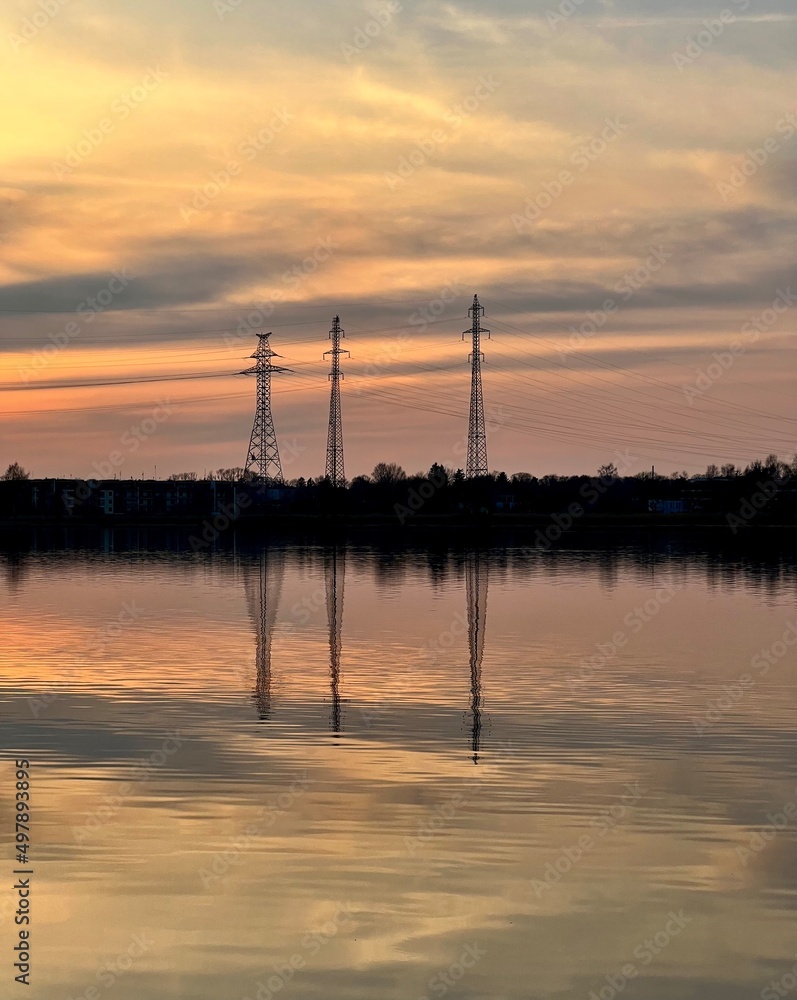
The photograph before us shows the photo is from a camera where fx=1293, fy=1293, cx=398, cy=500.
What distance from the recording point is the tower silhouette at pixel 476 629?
80.7 feet

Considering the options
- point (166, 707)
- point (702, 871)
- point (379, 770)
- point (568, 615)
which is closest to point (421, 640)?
point (568, 615)

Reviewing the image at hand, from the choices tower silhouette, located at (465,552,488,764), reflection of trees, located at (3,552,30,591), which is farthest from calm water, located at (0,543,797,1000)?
reflection of trees, located at (3,552,30,591)

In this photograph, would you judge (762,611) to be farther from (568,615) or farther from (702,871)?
(702,871)

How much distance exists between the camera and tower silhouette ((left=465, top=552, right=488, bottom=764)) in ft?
80.7

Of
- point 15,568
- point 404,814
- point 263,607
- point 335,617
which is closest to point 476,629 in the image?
point 335,617

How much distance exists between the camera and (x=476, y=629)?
4306 centimetres

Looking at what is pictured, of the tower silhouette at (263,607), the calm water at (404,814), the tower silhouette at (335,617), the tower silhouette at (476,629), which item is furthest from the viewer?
the tower silhouette at (263,607)

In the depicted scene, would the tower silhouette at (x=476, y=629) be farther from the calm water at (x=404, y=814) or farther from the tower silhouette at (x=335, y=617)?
the tower silhouette at (x=335, y=617)

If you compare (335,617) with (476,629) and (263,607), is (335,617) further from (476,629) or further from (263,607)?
(476,629)

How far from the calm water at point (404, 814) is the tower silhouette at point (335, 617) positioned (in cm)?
26

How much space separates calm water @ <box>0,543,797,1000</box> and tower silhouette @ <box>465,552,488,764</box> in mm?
219

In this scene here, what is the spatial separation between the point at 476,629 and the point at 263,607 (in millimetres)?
11637

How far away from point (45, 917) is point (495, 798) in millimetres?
7113

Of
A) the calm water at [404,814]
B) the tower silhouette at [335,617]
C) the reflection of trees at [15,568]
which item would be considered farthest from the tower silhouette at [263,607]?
the reflection of trees at [15,568]
